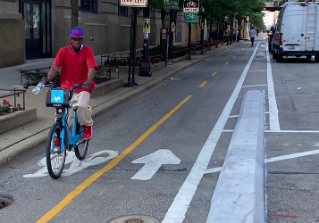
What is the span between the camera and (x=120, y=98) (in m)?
12.6

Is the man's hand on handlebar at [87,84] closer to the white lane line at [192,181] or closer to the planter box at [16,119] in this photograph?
the white lane line at [192,181]

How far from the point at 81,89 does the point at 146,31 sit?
1113cm

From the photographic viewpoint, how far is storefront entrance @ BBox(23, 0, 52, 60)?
2236cm

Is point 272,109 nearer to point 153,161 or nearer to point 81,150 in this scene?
point 153,161

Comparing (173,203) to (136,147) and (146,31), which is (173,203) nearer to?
(136,147)

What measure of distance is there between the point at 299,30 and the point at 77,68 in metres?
20.8

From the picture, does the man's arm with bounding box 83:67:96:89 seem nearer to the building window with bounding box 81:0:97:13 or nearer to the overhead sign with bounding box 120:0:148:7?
the overhead sign with bounding box 120:0:148:7

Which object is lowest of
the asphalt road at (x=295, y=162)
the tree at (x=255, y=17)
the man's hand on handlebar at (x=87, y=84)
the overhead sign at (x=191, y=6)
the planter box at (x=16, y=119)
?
the asphalt road at (x=295, y=162)

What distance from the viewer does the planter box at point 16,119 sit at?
7884 mm

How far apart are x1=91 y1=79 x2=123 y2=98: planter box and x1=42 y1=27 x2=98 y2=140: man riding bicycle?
6199 mm

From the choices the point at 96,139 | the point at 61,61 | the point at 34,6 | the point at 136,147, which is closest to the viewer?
the point at 61,61

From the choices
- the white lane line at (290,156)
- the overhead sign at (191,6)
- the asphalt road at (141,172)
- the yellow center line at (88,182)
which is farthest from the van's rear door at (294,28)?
the white lane line at (290,156)

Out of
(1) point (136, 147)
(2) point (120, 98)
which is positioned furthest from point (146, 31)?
(1) point (136, 147)

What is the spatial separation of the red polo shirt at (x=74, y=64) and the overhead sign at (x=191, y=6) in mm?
20438
